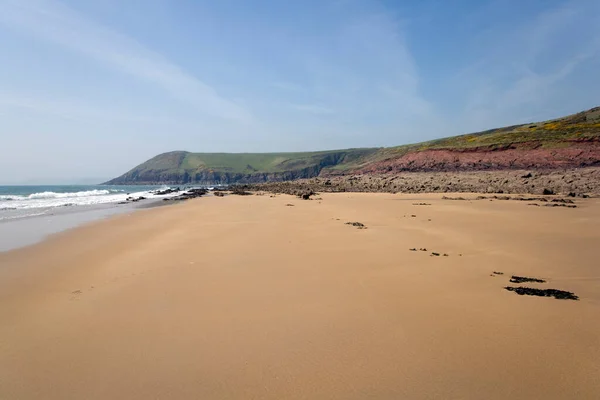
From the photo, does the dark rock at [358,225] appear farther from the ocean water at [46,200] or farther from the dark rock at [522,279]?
the ocean water at [46,200]

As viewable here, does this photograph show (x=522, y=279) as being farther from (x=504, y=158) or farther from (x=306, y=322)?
(x=504, y=158)

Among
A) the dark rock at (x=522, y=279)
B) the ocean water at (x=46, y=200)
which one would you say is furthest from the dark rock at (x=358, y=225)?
the ocean water at (x=46, y=200)

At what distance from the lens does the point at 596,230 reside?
9.19 metres

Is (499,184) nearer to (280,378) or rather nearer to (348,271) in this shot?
(348,271)

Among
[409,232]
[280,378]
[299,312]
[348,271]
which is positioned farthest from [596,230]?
[280,378]

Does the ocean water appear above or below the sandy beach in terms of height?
below

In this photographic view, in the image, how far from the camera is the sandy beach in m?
3.03

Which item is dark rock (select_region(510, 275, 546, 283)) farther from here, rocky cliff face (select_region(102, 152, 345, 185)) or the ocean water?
rocky cliff face (select_region(102, 152, 345, 185))

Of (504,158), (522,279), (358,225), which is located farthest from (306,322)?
(504,158)

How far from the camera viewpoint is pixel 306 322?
4230 mm

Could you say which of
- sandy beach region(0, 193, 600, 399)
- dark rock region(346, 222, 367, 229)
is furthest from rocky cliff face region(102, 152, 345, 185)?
sandy beach region(0, 193, 600, 399)

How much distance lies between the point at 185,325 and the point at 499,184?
24648 millimetres

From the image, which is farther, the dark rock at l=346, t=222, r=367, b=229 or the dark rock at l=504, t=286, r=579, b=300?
the dark rock at l=346, t=222, r=367, b=229

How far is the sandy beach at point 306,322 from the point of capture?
3031 mm
